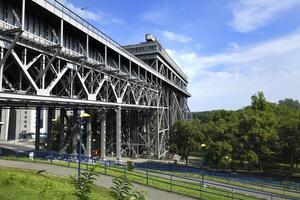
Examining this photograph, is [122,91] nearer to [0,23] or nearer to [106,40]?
[106,40]

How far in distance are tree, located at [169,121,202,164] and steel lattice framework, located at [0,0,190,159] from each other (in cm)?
736

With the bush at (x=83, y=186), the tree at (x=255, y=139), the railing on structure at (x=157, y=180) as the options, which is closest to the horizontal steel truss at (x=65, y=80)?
the railing on structure at (x=157, y=180)

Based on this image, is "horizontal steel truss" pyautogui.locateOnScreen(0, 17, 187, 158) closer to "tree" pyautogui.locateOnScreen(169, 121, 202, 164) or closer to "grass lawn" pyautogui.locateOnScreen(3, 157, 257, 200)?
"grass lawn" pyautogui.locateOnScreen(3, 157, 257, 200)

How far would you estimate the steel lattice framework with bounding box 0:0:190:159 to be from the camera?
25703 millimetres

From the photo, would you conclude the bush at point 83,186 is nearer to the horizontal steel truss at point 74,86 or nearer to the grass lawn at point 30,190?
the grass lawn at point 30,190

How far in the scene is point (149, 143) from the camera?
2697 inches

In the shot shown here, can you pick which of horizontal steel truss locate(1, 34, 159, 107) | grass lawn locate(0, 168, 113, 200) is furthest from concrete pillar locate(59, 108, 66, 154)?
grass lawn locate(0, 168, 113, 200)

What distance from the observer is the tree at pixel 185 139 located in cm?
5950

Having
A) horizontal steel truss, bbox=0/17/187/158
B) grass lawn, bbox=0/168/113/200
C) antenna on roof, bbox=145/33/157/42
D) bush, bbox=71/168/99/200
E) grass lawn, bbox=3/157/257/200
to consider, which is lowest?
grass lawn, bbox=3/157/257/200

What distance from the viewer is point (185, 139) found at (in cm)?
6088

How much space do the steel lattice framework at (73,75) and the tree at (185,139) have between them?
24.1 ft

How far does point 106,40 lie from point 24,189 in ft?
94.0

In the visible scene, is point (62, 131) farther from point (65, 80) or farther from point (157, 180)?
point (157, 180)

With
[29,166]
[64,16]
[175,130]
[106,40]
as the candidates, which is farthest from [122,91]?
[29,166]
